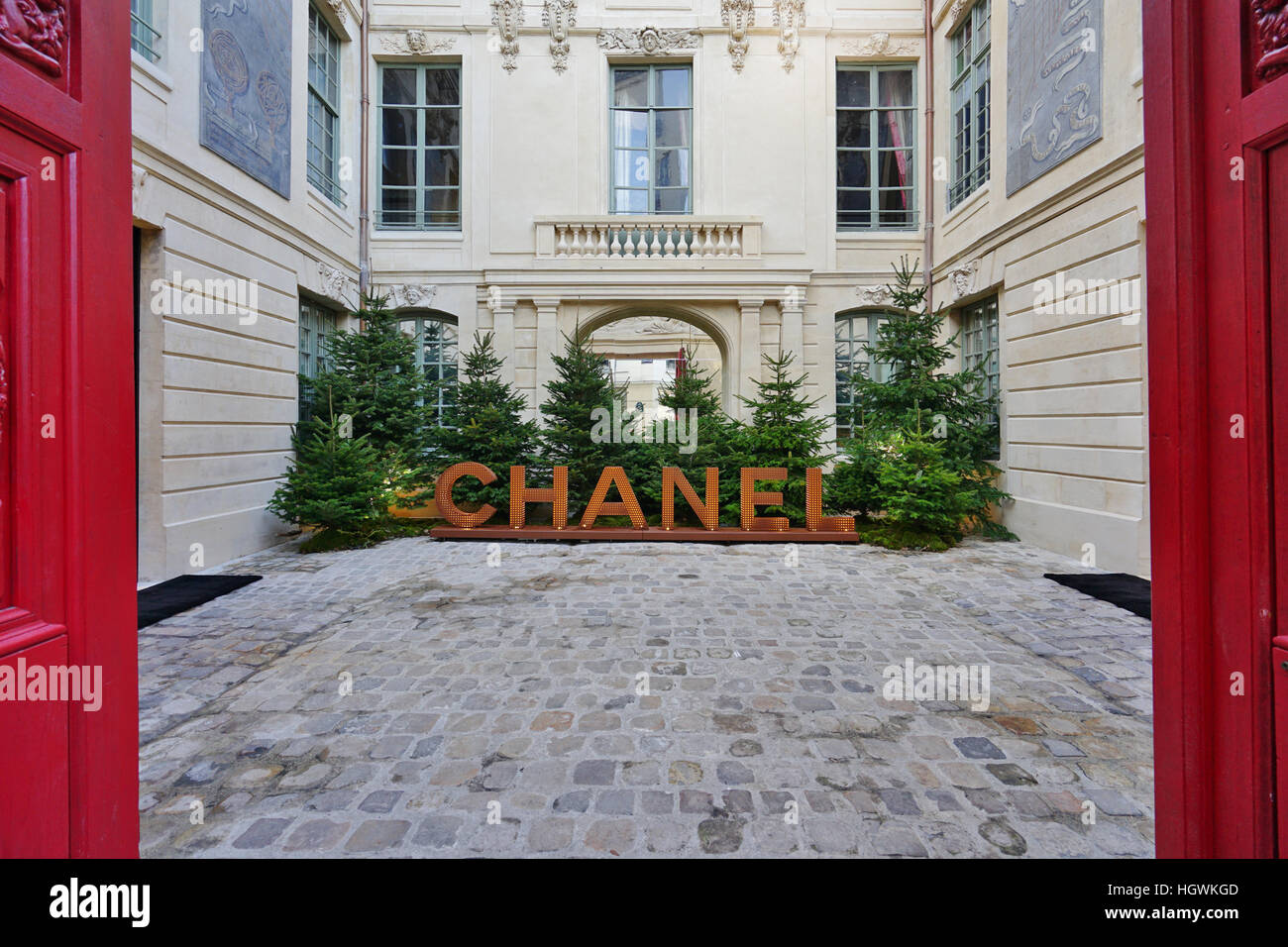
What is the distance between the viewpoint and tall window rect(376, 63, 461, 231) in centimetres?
1185

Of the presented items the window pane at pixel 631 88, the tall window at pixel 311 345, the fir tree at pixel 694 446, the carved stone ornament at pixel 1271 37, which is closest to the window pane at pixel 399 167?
the tall window at pixel 311 345

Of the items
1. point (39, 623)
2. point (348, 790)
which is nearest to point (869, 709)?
point (348, 790)

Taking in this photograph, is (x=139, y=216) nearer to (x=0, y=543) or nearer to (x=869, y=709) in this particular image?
(x=0, y=543)

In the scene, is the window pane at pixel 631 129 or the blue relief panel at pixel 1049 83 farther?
the window pane at pixel 631 129

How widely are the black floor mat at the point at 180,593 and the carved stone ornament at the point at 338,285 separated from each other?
5686 mm

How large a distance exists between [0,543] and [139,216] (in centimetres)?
677

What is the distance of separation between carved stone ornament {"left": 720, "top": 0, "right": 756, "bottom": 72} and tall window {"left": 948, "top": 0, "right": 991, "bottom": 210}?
402cm

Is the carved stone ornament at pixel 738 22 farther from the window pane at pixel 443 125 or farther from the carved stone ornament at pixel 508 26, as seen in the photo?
the window pane at pixel 443 125

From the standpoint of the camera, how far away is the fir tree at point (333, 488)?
7.74 m

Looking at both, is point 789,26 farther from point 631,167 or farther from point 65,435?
point 65,435

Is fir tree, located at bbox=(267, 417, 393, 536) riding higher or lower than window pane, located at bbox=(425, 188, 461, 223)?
lower

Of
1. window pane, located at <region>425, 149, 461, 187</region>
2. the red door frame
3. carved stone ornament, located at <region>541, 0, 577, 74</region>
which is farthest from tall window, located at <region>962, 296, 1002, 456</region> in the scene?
window pane, located at <region>425, 149, 461, 187</region>

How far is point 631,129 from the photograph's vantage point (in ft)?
39.5

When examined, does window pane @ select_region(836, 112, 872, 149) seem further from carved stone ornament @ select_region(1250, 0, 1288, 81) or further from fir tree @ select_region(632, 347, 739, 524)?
carved stone ornament @ select_region(1250, 0, 1288, 81)
